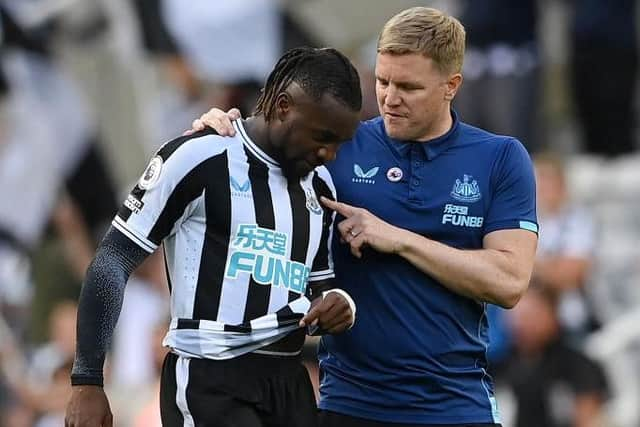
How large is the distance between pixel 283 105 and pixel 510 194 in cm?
88

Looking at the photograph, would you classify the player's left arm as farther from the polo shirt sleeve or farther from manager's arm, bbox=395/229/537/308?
the polo shirt sleeve

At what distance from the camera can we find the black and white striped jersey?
4816mm

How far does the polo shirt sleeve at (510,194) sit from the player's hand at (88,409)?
1399 millimetres

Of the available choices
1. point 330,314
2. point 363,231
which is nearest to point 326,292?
point 330,314

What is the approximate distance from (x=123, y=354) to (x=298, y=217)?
6.60 metres

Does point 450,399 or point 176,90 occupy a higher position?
point 176,90

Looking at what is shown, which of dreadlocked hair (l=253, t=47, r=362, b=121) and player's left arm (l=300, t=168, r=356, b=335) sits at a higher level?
dreadlocked hair (l=253, t=47, r=362, b=121)

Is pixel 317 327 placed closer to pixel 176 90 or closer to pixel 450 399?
pixel 450 399

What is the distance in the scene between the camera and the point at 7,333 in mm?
12367

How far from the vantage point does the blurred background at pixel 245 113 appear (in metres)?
10.2

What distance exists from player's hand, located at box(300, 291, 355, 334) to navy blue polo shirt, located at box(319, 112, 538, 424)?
1.05 feet

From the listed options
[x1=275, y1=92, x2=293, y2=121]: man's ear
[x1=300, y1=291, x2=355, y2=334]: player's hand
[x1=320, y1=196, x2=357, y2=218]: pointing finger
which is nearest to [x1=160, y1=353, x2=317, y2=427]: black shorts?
[x1=300, y1=291, x2=355, y2=334]: player's hand

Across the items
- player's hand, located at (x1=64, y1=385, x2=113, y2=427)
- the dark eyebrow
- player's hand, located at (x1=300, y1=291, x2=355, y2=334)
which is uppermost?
the dark eyebrow

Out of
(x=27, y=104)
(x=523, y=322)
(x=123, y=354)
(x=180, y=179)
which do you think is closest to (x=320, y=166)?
(x=180, y=179)
